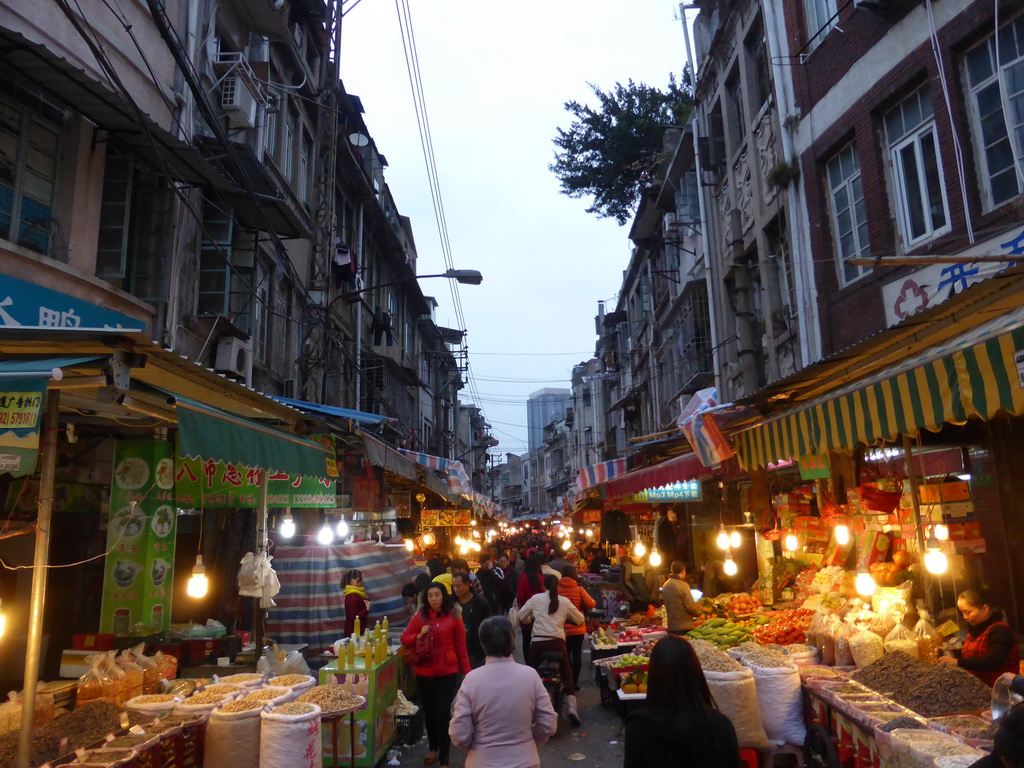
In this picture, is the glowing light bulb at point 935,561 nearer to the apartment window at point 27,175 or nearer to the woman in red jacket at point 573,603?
the woman in red jacket at point 573,603

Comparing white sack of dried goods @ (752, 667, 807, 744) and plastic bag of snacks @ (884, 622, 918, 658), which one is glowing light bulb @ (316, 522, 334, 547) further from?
plastic bag of snacks @ (884, 622, 918, 658)

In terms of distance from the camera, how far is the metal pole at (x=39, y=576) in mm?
4211

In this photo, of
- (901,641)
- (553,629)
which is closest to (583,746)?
(553,629)

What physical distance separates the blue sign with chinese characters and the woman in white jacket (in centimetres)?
592

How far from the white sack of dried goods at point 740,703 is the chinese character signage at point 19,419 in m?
5.59

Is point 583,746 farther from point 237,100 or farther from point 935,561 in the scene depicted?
point 237,100

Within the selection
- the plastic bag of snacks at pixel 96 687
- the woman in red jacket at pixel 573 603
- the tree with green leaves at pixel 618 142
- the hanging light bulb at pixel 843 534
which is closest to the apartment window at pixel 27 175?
the plastic bag of snacks at pixel 96 687

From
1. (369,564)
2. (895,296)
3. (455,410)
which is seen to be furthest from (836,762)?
(455,410)

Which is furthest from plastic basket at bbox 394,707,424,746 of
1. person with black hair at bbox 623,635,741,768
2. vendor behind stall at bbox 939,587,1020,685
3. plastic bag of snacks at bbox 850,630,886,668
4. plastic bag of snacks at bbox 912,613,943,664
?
person with black hair at bbox 623,635,741,768

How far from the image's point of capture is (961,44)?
29.9ft

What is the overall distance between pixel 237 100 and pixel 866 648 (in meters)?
12.8

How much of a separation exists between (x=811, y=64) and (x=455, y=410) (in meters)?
41.4

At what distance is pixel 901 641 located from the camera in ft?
23.7

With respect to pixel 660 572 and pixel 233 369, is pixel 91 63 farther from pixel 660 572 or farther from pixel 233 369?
pixel 660 572
